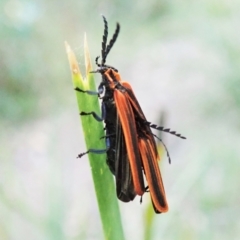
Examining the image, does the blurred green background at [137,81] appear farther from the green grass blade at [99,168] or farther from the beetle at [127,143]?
the green grass blade at [99,168]

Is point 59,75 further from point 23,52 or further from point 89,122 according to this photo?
point 89,122

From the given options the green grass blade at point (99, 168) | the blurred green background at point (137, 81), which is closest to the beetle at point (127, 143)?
the green grass blade at point (99, 168)

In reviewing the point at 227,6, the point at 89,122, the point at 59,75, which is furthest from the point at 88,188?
the point at 89,122

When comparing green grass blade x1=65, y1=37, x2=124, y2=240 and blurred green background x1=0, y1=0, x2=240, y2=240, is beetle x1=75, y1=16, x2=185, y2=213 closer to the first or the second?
green grass blade x1=65, y1=37, x2=124, y2=240

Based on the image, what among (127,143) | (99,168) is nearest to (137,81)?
(127,143)

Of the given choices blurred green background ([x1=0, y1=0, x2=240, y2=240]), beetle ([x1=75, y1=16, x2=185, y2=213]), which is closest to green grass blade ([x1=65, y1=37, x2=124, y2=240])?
beetle ([x1=75, y1=16, x2=185, y2=213])

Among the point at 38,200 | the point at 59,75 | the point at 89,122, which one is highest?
the point at 59,75

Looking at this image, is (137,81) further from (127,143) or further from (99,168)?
(99,168)

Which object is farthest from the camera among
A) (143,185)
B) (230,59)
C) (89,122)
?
(230,59)
